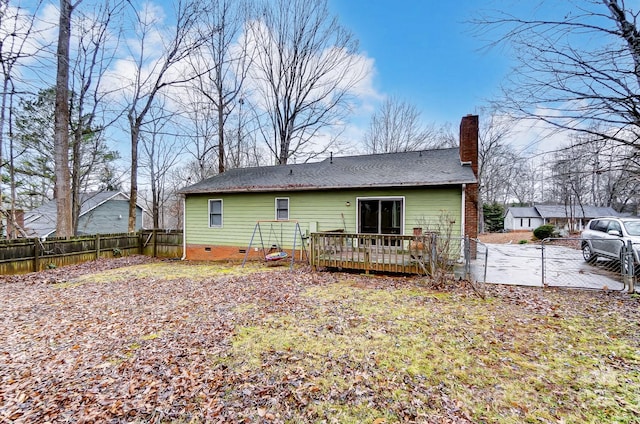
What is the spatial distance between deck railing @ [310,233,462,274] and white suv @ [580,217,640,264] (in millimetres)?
3673

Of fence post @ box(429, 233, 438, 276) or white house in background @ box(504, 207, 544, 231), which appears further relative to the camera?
white house in background @ box(504, 207, 544, 231)

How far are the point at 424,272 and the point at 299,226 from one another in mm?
4930

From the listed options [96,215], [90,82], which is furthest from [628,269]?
[96,215]

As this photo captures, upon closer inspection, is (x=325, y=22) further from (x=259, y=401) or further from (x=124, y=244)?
(x=259, y=401)

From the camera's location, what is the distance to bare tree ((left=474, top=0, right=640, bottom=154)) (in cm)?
319

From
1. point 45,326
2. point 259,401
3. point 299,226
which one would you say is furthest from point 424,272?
point 45,326

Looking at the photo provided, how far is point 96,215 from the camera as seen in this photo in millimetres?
21281

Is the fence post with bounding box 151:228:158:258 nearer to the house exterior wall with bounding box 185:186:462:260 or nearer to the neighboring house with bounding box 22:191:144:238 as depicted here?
the house exterior wall with bounding box 185:186:462:260

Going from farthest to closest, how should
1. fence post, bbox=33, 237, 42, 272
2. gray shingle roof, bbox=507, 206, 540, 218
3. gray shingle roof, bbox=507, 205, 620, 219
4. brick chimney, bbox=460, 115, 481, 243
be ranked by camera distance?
1. gray shingle roof, bbox=507, 206, 540, 218
2. gray shingle roof, bbox=507, 205, 620, 219
3. fence post, bbox=33, 237, 42, 272
4. brick chimney, bbox=460, 115, 481, 243

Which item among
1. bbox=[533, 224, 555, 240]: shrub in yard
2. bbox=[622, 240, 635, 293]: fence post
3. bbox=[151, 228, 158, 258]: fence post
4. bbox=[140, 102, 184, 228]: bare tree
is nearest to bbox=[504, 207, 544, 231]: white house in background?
bbox=[533, 224, 555, 240]: shrub in yard

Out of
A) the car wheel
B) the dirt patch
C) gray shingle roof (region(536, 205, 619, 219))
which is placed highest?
gray shingle roof (region(536, 205, 619, 219))

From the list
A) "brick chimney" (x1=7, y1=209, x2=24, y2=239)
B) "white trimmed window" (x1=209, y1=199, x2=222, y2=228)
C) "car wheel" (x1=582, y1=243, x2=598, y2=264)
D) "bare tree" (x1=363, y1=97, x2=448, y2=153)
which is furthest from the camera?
"bare tree" (x1=363, y1=97, x2=448, y2=153)

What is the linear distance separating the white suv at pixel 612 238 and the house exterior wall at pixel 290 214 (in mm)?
3650

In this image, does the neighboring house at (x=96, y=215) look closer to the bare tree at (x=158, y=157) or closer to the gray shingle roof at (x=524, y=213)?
the bare tree at (x=158, y=157)
